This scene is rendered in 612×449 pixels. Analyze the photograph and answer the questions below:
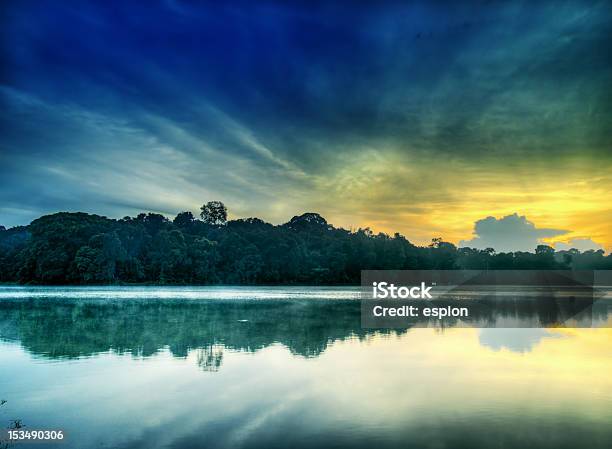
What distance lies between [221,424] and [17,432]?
12.9ft

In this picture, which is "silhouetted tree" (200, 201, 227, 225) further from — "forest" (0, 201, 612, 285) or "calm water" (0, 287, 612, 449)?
"calm water" (0, 287, 612, 449)

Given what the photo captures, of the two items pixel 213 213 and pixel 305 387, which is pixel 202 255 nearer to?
pixel 213 213

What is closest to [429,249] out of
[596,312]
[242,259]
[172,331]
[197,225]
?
[242,259]

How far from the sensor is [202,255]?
113 meters

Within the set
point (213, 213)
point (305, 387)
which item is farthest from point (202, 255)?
point (305, 387)

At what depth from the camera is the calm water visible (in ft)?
35.0

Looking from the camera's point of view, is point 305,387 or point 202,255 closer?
point 305,387

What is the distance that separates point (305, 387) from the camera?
49.0 ft

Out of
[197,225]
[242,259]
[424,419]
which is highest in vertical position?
[197,225]

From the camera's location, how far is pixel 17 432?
10422mm

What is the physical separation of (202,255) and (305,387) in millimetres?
100545

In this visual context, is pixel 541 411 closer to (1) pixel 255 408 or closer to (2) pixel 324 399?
(2) pixel 324 399

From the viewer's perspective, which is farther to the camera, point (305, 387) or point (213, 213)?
point (213, 213)

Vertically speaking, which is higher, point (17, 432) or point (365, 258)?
point (365, 258)
